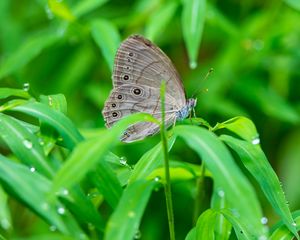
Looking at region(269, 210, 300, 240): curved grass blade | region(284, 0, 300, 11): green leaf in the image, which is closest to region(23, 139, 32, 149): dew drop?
region(269, 210, 300, 240): curved grass blade

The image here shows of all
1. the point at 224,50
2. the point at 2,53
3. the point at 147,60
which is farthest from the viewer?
the point at 2,53

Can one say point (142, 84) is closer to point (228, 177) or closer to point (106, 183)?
point (106, 183)

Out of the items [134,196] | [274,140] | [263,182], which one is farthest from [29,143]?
[274,140]

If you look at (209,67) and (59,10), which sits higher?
(59,10)

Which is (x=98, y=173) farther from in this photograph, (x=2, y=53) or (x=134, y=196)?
(x=2, y=53)

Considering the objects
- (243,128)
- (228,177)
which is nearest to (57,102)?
(243,128)

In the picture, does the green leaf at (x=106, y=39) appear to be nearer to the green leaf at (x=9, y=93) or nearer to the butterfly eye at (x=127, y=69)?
the butterfly eye at (x=127, y=69)

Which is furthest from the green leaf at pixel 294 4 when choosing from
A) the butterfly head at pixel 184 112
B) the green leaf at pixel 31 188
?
the green leaf at pixel 31 188
